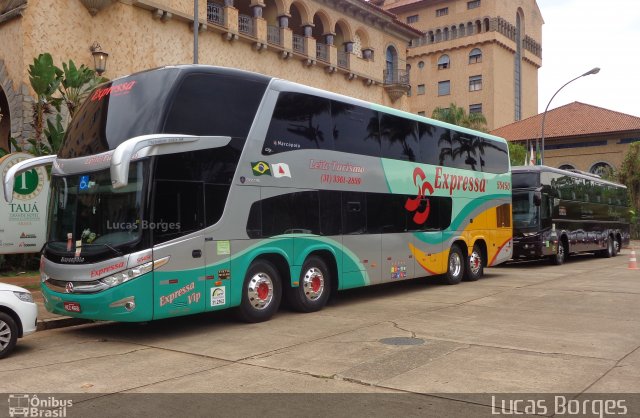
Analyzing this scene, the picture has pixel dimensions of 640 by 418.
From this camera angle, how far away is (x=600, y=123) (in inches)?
2213

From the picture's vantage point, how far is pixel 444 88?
7125 centimetres

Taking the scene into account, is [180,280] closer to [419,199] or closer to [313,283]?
[313,283]

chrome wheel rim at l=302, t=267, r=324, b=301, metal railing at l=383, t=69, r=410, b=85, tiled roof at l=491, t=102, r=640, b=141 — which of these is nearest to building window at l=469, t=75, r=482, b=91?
tiled roof at l=491, t=102, r=640, b=141

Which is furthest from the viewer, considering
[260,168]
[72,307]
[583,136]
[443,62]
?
[443,62]

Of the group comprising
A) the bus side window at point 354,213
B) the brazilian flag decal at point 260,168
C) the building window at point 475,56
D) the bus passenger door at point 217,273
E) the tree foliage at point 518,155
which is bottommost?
the bus passenger door at point 217,273

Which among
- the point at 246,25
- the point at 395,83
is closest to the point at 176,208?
the point at 246,25

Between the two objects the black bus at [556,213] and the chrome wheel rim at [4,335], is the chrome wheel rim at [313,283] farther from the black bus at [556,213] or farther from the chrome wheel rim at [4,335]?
the black bus at [556,213]

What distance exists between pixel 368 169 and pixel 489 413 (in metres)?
7.82

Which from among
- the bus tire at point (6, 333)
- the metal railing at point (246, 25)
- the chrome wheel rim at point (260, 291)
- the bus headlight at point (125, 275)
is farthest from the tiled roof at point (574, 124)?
the bus tire at point (6, 333)

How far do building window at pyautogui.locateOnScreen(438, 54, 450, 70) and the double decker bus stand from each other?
6072 centimetres

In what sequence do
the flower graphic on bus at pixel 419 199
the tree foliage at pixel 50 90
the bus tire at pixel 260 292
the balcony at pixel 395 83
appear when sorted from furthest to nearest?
the balcony at pixel 395 83, the tree foliage at pixel 50 90, the flower graphic on bus at pixel 419 199, the bus tire at pixel 260 292

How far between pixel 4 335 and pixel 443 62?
6899 cm

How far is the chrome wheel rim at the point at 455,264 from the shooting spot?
51.8 ft

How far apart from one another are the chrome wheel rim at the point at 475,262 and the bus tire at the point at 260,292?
788 cm
